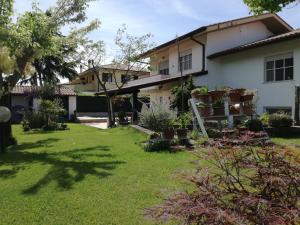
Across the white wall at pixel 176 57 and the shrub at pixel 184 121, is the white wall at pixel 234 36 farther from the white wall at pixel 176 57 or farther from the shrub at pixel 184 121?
the shrub at pixel 184 121

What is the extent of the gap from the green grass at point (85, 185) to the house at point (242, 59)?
611cm

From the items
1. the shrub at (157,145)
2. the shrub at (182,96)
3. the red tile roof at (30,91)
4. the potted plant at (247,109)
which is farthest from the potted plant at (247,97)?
the red tile roof at (30,91)

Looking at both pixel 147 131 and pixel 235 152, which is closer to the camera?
pixel 235 152

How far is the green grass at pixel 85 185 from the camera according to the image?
504 centimetres

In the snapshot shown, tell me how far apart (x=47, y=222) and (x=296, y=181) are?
325cm

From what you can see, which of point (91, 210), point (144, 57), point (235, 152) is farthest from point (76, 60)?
point (235, 152)

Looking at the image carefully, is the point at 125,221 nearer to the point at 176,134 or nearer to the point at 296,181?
the point at 296,181

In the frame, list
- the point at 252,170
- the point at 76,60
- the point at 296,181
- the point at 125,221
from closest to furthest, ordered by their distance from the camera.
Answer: the point at 296,181 → the point at 252,170 → the point at 125,221 → the point at 76,60

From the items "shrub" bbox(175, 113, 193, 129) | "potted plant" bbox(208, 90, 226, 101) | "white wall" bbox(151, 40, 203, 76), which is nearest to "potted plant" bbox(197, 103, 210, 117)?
"potted plant" bbox(208, 90, 226, 101)

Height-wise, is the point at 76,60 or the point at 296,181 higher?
the point at 76,60

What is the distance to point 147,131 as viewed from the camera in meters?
14.4

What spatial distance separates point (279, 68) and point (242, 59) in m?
2.57

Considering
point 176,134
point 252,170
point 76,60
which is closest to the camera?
point 252,170

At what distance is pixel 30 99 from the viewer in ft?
117
